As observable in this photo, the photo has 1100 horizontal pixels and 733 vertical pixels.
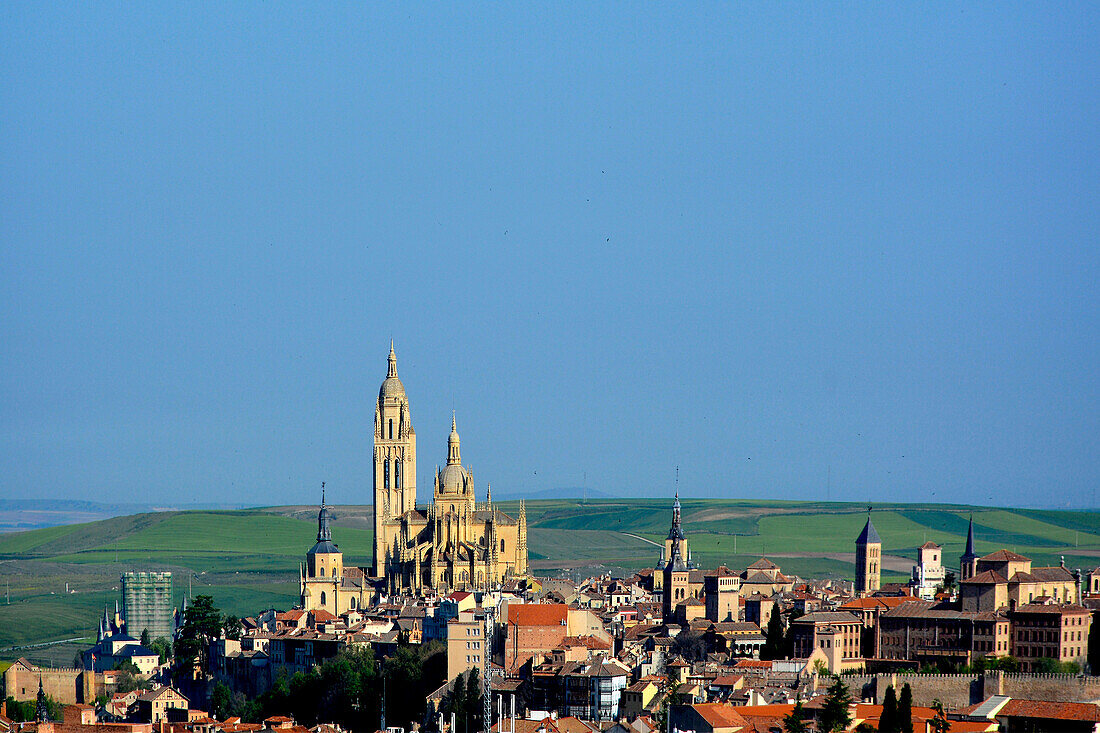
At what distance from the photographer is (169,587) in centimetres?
12925

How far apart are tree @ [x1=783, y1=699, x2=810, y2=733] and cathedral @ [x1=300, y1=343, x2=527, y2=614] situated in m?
41.8

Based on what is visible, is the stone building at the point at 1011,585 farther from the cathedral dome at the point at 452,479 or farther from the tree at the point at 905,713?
the cathedral dome at the point at 452,479

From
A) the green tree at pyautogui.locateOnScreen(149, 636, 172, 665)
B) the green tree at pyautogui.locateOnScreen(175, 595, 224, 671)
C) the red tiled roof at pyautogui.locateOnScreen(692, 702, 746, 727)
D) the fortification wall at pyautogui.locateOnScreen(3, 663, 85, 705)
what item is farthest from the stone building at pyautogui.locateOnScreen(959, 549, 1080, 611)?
the green tree at pyautogui.locateOnScreen(149, 636, 172, 665)

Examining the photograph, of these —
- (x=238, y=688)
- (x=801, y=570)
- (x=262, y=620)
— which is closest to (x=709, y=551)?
(x=801, y=570)

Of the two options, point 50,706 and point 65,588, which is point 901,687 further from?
point 65,588

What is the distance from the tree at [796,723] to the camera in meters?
55.9

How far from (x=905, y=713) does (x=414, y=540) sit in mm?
55024

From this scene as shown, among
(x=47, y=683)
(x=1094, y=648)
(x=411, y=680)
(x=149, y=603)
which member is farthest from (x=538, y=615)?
(x=149, y=603)

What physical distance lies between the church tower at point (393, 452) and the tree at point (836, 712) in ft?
198

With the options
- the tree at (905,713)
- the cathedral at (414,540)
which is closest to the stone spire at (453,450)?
the cathedral at (414,540)

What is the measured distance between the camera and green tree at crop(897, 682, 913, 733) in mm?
55844

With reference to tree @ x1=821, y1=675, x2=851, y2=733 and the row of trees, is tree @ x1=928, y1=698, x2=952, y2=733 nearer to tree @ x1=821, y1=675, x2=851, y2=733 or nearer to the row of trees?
tree @ x1=821, y1=675, x2=851, y2=733

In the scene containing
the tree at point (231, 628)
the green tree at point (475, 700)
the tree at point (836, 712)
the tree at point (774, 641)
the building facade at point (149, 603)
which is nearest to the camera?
the tree at point (836, 712)

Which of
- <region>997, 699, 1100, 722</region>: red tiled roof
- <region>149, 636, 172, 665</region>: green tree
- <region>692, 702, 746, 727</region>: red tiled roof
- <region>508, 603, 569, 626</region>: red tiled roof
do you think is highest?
<region>508, 603, 569, 626</region>: red tiled roof
